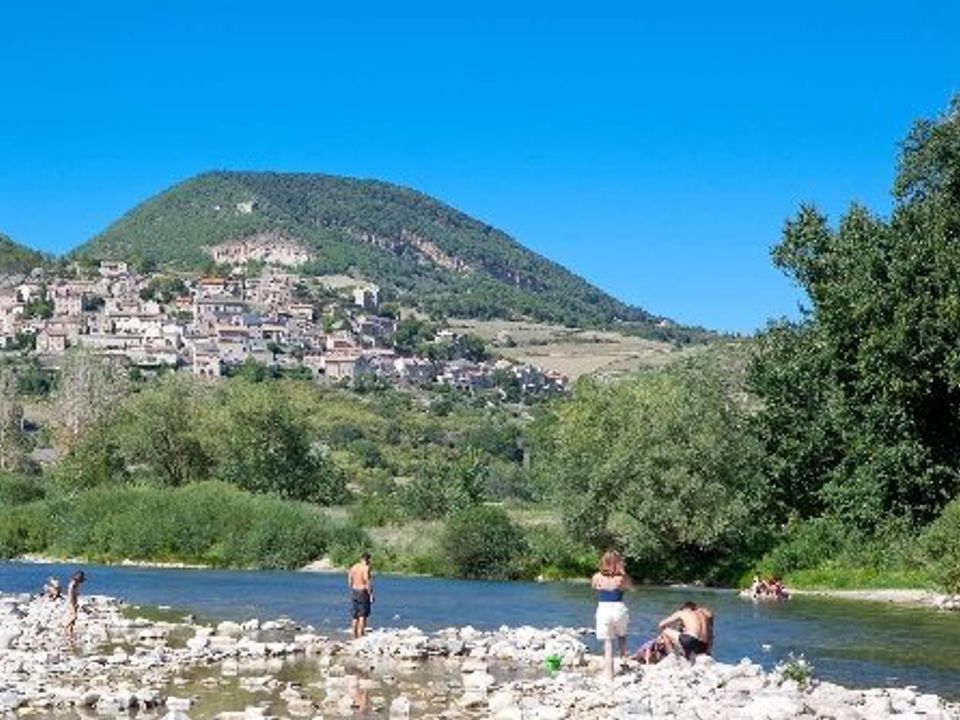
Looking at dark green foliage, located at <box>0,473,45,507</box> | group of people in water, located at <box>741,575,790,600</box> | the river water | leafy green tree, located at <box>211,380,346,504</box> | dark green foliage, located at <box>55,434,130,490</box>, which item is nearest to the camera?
the river water

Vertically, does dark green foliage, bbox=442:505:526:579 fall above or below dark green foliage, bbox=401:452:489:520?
below

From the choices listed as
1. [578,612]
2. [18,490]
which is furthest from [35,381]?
[578,612]

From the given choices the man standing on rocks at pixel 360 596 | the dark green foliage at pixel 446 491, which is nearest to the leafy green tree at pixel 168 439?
the dark green foliage at pixel 446 491

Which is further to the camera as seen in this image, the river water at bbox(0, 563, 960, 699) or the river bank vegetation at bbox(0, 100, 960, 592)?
the river bank vegetation at bbox(0, 100, 960, 592)

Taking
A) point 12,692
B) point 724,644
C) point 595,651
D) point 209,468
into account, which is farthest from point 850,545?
point 209,468

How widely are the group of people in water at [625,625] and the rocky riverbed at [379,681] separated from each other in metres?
0.80

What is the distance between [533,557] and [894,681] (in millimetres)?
38736

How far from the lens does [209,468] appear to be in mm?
92188

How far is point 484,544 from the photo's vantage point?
63.2 meters

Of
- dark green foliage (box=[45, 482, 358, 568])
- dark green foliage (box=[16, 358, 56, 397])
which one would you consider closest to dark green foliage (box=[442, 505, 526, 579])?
dark green foliage (box=[45, 482, 358, 568])

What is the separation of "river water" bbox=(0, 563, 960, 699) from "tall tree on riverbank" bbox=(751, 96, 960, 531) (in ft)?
22.3

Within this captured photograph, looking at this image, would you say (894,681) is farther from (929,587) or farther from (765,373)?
(765,373)

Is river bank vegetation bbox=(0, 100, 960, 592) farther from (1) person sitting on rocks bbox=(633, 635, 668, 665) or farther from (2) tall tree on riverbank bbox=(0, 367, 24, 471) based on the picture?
(2) tall tree on riverbank bbox=(0, 367, 24, 471)

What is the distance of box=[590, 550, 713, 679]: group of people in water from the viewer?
23.3 meters
